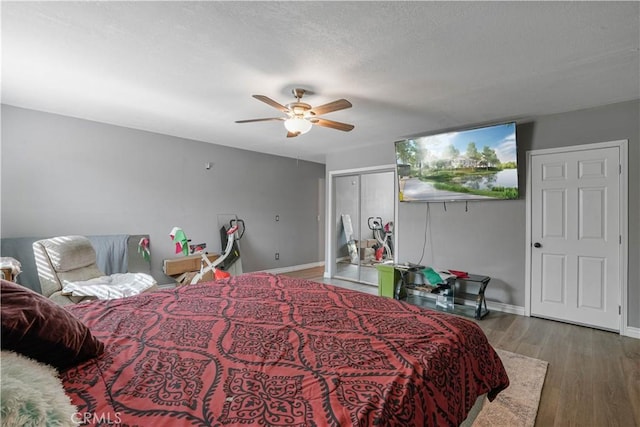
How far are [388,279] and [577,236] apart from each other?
7.63ft

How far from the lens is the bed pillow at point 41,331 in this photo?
958 mm

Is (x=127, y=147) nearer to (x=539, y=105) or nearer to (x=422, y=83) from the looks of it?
(x=422, y=83)

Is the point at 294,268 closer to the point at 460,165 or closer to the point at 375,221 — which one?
the point at 375,221

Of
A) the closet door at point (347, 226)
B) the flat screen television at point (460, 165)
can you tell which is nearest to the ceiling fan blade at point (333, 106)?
the flat screen television at point (460, 165)

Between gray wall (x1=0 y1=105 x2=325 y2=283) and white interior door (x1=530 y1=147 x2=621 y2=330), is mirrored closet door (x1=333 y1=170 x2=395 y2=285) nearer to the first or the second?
gray wall (x1=0 y1=105 x2=325 y2=283)

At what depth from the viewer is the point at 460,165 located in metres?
4.06

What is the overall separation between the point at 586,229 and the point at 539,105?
151cm

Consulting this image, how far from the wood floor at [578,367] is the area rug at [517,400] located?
0.17 ft

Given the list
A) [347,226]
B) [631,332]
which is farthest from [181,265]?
[631,332]

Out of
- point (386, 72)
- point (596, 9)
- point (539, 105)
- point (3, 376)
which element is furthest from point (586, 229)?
point (3, 376)

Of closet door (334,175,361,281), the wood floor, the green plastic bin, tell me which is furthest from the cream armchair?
the wood floor

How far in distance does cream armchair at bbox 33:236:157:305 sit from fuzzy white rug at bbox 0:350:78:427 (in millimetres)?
2475

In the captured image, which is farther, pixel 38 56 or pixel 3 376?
pixel 38 56

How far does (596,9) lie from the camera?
1.79 meters
